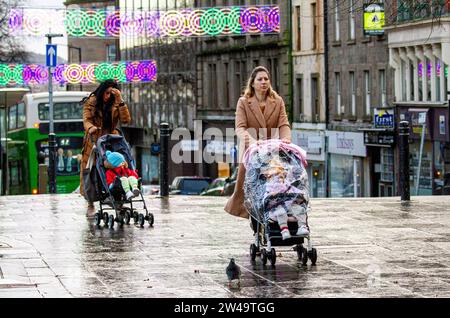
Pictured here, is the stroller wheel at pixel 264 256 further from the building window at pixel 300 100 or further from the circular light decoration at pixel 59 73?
the building window at pixel 300 100

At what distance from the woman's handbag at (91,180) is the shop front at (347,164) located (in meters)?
35.4

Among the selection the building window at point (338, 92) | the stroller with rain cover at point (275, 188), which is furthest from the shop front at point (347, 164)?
the stroller with rain cover at point (275, 188)

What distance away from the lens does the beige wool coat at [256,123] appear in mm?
15258

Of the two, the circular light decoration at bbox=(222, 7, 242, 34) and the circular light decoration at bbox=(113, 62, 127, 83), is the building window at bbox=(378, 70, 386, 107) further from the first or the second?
the circular light decoration at bbox=(113, 62, 127, 83)

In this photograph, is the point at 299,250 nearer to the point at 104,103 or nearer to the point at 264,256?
the point at 264,256

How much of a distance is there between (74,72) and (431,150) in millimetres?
14502

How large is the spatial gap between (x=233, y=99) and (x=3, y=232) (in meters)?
51.5

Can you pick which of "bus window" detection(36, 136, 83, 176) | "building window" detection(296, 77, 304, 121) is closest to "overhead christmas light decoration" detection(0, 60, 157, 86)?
"bus window" detection(36, 136, 83, 176)

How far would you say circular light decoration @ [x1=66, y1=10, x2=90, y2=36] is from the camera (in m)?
49.2

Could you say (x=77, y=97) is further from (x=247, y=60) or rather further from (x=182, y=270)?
(x=182, y=270)

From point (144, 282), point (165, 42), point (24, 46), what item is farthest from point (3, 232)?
point (24, 46)

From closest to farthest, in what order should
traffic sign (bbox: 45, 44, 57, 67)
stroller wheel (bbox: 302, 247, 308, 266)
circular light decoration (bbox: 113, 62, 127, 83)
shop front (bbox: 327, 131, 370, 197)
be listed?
stroller wheel (bbox: 302, 247, 308, 266), traffic sign (bbox: 45, 44, 57, 67), shop front (bbox: 327, 131, 370, 197), circular light decoration (bbox: 113, 62, 127, 83)

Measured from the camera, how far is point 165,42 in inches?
3110

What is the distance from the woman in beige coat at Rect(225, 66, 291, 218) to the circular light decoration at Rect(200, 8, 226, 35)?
36.2 metres
